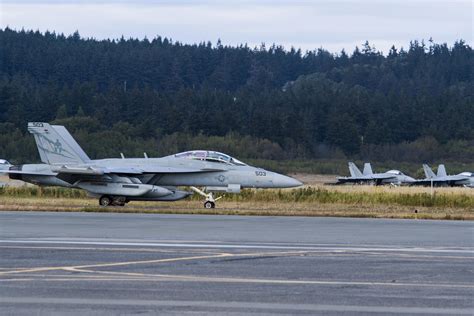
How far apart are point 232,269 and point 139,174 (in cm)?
1881

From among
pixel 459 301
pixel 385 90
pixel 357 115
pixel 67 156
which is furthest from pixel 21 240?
pixel 385 90

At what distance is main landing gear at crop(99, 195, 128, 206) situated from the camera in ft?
103

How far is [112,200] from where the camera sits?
3152cm

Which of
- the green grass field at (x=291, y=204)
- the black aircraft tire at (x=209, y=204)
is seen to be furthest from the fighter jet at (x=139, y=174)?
the black aircraft tire at (x=209, y=204)

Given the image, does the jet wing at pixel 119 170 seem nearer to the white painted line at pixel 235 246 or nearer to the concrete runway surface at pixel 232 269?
the concrete runway surface at pixel 232 269

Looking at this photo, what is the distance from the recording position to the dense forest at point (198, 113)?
83.6 m

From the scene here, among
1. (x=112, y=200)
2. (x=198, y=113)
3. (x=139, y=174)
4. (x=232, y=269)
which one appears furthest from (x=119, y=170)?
(x=198, y=113)

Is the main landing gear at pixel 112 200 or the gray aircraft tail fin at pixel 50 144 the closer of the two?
the main landing gear at pixel 112 200

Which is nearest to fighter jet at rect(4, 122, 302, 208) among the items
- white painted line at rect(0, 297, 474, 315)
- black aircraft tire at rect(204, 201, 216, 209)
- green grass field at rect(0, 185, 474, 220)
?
green grass field at rect(0, 185, 474, 220)

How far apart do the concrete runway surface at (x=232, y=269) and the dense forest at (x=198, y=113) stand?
51454 mm

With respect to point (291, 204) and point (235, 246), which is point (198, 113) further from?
point (235, 246)

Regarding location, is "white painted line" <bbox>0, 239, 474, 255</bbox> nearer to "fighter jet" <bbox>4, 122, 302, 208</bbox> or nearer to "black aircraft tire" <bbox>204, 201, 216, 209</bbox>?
"black aircraft tire" <bbox>204, 201, 216, 209</bbox>

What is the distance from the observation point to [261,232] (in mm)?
19969

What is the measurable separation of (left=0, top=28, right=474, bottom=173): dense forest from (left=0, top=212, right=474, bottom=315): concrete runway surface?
169 feet
